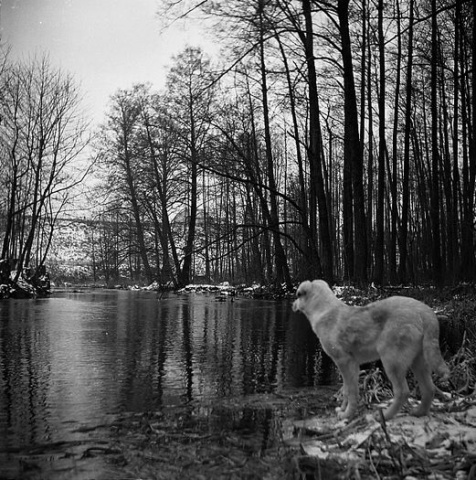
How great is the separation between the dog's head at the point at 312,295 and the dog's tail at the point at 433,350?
0.84m

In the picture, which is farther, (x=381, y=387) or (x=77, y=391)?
(x=77, y=391)

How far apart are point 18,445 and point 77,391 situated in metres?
1.78

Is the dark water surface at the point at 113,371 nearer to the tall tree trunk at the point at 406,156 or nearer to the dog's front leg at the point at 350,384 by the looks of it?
the dog's front leg at the point at 350,384

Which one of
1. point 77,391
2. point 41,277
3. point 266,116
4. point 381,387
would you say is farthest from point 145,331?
point 41,277

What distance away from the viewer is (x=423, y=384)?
355cm

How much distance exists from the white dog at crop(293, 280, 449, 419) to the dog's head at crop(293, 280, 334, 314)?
0.09 feet

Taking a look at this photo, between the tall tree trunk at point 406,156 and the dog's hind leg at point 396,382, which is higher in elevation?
the tall tree trunk at point 406,156

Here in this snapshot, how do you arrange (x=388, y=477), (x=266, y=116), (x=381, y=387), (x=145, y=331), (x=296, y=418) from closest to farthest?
(x=388, y=477) < (x=296, y=418) < (x=381, y=387) < (x=145, y=331) < (x=266, y=116)

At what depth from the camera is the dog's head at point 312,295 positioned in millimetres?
3932

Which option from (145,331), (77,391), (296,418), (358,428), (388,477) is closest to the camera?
(388,477)

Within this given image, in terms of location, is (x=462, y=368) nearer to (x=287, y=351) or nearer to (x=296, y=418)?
(x=296, y=418)

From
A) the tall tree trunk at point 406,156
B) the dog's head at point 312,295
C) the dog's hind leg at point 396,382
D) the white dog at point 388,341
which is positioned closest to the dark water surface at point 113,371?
the dog's head at point 312,295

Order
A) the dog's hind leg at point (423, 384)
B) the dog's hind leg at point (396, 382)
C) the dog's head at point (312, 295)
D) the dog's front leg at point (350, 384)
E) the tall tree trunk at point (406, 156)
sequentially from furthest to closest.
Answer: the tall tree trunk at point (406, 156) → the dog's head at point (312, 295) → the dog's front leg at point (350, 384) → the dog's hind leg at point (423, 384) → the dog's hind leg at point (396, 382)

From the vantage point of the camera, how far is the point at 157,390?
17.8ft
